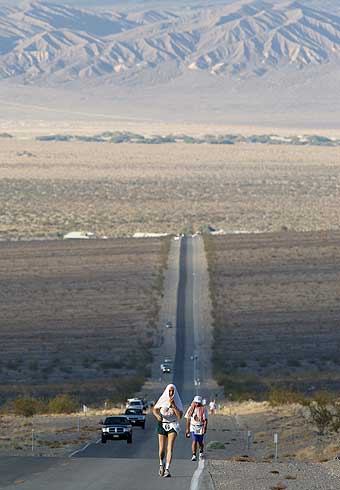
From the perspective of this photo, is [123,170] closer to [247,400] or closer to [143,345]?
[143,345]

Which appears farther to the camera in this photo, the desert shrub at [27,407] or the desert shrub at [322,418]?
the desert shrub at [27,407]

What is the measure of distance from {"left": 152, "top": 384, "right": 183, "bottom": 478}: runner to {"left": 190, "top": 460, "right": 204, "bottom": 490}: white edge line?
1.30 feet

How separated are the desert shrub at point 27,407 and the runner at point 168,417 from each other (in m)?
13.1

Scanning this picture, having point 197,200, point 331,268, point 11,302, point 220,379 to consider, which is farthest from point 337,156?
point 220,379

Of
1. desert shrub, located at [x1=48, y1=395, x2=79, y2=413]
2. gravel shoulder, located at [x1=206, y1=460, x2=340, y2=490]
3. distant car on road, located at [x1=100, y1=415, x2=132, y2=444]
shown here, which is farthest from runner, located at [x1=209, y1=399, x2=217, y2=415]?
gravel shoulder, located at [x1=206, y1=460, x2=340, y2=490]

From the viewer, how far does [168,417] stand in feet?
63.2

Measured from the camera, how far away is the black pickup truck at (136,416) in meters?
30.9

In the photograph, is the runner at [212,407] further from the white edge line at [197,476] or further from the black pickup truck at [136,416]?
the white edge line at [197,476]

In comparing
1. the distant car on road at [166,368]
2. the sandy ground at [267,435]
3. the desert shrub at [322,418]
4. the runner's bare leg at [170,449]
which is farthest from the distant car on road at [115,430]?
the distant car on road at [166,368]

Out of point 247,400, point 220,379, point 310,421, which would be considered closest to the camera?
point 310,421

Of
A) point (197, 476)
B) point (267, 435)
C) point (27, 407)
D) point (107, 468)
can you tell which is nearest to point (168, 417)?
point (197, 476)

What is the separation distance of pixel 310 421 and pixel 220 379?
11.0 metres

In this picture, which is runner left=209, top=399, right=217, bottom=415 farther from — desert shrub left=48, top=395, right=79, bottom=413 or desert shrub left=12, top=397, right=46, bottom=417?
desert shrub left=12, top=397, right=46, bottom=417

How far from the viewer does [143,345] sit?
4662 centimetres
